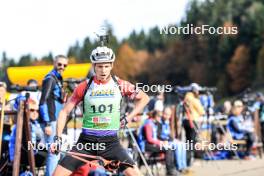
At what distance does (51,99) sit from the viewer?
35.4 feet

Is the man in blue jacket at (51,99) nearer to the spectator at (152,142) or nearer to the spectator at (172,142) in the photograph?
the spectator at (152,142)

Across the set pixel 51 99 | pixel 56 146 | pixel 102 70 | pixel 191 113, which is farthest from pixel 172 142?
pixel 56 146

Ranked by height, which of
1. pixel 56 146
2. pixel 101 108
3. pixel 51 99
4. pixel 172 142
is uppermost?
pixel 51 99

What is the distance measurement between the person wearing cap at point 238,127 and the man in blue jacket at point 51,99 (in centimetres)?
766

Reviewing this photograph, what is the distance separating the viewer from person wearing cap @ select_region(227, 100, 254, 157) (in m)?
17.6

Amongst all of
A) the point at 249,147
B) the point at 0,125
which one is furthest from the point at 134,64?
the point at 0,125

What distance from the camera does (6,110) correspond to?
35.2 feet

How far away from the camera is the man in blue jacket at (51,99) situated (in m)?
10.7

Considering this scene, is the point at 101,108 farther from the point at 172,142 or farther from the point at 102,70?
the point at 172,142

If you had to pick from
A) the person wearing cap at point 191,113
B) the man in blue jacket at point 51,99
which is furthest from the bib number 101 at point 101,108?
the person wearing cap at point 191,113

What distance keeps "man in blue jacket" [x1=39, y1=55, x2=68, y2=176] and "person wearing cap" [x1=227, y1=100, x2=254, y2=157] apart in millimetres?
7656

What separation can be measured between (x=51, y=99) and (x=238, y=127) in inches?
314

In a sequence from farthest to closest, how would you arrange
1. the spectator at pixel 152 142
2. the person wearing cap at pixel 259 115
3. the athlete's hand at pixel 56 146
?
1. the person wearing cap at pixel 259 115
2. the spectator at pixel 152 142
3. the athlete's hand at pixel 56 146

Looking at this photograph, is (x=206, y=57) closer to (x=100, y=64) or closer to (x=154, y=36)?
(x=154, y=36)
